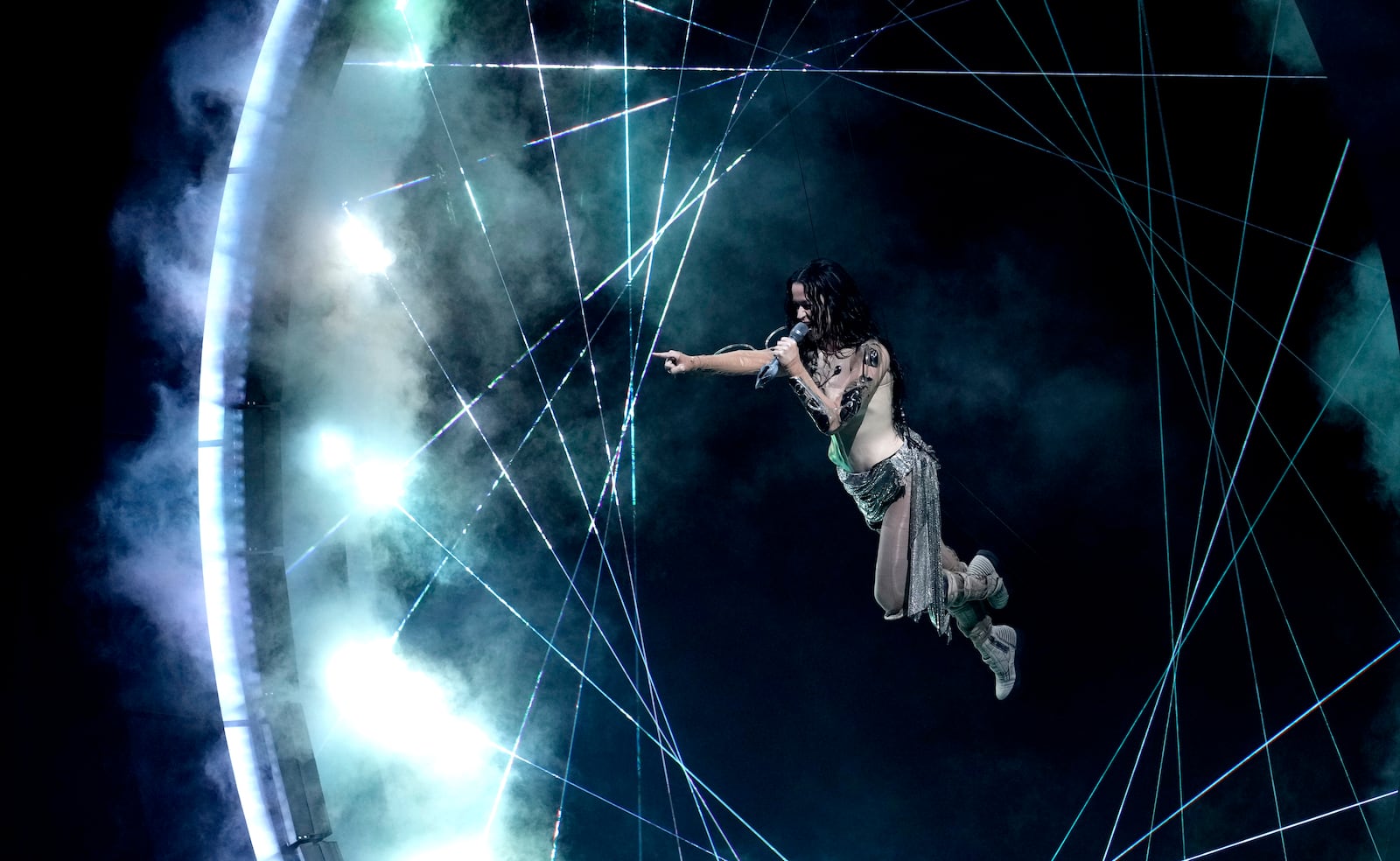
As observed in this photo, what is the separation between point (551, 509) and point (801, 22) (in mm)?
2549

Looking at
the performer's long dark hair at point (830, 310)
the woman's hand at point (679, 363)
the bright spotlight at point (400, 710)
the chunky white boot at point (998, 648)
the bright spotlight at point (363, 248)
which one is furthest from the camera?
the bright spotlight at point (400, 710)

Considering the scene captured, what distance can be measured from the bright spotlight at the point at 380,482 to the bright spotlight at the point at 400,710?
650 millimetres

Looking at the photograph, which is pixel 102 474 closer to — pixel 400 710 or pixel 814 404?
pixel 400 710

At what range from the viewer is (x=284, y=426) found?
14.0 feet

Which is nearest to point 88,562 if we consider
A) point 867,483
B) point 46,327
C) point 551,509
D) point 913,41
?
point 46,327

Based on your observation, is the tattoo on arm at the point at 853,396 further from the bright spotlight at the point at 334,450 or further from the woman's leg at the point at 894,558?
the bright spotlight at the point at 334,450

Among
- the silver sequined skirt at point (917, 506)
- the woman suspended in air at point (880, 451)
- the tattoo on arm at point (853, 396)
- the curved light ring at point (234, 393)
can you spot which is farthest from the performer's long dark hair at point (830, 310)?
the curved light ring at point (234, 393)

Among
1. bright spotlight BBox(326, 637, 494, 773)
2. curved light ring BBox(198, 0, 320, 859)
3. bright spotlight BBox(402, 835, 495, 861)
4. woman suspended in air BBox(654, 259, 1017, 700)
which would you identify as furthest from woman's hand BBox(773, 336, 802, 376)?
bright spotlight BBox(402, 835, 495, 861)

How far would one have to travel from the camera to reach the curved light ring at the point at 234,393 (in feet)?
10.5

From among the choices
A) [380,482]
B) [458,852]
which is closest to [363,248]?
[380,482]

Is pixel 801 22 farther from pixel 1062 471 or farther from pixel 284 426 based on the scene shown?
pixel 284 426

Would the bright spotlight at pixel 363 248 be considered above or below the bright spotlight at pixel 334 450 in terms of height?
above

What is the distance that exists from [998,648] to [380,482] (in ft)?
9.30

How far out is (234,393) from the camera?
3285 mm
